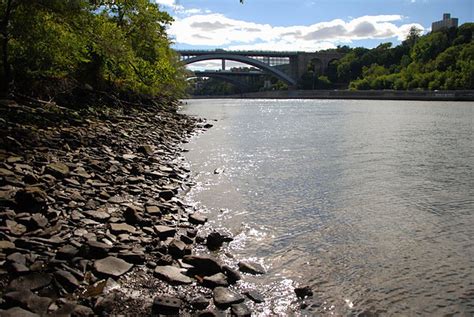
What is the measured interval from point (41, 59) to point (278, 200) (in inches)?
374

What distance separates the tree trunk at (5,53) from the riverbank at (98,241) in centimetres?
340

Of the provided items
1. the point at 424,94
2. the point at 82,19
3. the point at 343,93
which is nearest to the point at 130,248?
the point at 82,19

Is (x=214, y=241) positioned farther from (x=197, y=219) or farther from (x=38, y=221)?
(x=38, y=221)

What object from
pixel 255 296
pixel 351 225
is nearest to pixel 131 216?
pixel 255 296

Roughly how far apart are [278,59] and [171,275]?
5739 inches

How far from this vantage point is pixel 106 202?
7.36 meters

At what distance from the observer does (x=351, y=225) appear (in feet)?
25.6

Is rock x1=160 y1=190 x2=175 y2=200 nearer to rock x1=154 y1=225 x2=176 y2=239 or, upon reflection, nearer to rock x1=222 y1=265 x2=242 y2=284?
rock x1=154 y1=225 x2=176 y2=239

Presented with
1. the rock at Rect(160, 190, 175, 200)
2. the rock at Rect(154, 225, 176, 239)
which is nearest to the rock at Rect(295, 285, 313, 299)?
the rock at Rect(154, 225, 176, 239)

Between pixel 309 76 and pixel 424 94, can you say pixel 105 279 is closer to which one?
pixel 424 94

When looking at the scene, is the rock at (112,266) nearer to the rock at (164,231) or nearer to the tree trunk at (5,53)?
the rock at (164,231)

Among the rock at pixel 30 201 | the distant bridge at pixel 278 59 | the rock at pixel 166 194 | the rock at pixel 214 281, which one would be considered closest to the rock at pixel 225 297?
the rock at pixel 214 281

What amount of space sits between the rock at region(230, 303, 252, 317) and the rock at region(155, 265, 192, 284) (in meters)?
0.73

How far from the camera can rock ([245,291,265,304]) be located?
479 centimetres
